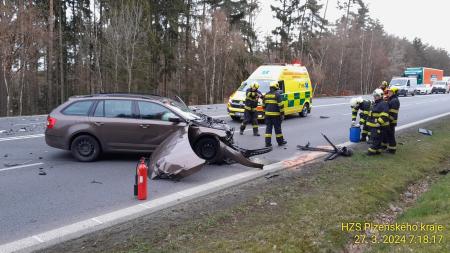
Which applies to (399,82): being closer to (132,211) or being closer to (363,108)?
(363,108)

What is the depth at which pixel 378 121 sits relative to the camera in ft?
31.1

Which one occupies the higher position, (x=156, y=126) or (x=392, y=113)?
(x=392, y=113)

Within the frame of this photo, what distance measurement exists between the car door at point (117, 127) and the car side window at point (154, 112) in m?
0.18

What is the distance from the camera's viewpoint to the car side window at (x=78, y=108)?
28.7 feet

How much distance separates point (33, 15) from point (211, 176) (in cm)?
2390

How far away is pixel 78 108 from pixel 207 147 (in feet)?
10.1

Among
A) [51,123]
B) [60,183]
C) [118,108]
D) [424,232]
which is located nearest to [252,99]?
[118,108]

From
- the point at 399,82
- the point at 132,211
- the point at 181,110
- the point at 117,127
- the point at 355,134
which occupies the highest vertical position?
the point at 399,82

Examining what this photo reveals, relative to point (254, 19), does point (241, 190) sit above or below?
below

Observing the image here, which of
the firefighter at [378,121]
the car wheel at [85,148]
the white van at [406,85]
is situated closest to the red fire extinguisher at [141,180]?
the car wheel at [85,148]

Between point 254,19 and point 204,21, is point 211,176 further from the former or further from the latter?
point 254,19

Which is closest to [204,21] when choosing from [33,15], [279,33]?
[279,33]

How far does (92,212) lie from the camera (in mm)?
5648

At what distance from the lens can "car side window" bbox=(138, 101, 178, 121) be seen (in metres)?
8.61
